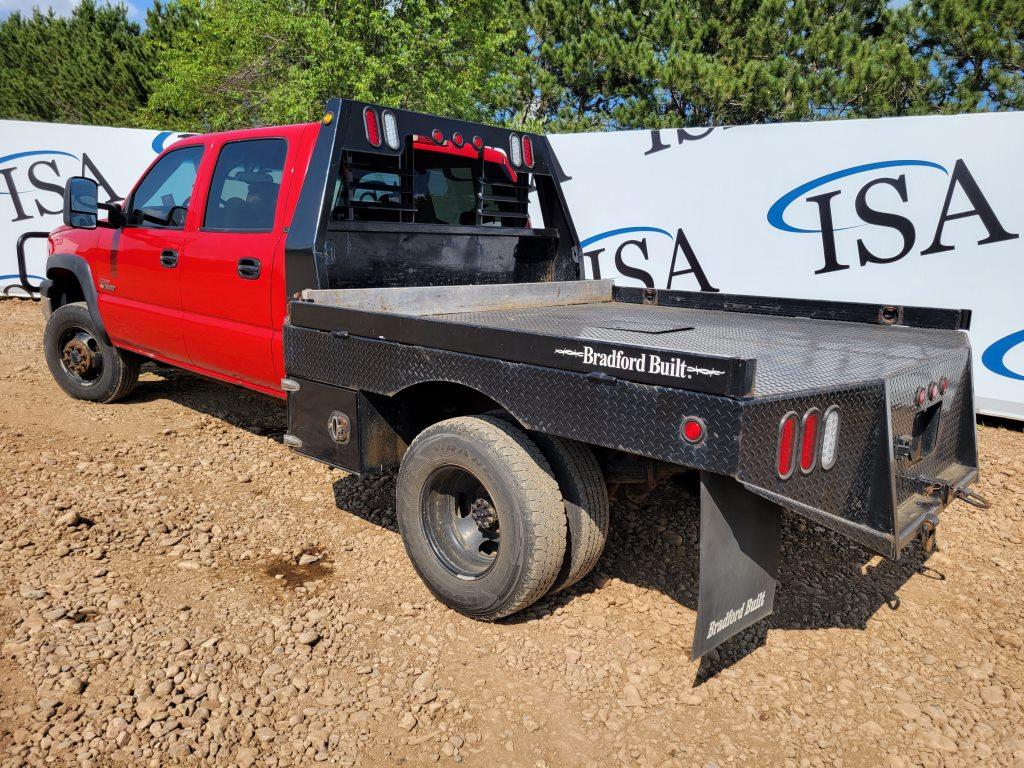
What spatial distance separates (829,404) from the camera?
2406mm

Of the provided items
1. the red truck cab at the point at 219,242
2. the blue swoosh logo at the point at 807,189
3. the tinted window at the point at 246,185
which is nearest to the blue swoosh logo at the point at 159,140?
the red truck cab at the point at 219,242

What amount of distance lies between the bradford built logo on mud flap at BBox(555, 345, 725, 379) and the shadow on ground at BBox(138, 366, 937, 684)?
1.26 m

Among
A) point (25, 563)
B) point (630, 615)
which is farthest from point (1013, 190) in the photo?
point (25, 563)

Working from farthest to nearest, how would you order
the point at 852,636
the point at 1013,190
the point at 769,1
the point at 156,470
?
the point at 769,1 → the point at 1013,190 → the point at 156,470 → the point at 852,636

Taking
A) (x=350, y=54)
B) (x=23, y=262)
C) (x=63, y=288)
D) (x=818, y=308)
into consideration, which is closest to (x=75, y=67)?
(x=350, y=54)

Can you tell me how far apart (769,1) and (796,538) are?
18.1 metres

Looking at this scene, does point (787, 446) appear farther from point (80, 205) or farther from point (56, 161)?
point (56, 161)

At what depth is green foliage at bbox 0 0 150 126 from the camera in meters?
25.6

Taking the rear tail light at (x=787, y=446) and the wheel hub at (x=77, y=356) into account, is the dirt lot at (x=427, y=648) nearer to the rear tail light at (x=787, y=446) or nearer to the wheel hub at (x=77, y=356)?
the rear tail light at (x=787, y=446)

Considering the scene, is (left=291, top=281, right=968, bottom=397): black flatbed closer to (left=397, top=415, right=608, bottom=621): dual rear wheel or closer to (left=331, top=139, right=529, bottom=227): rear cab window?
(left=397, top=415, right=608, bottom=621): dual rear wheel

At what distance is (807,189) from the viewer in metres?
7.13

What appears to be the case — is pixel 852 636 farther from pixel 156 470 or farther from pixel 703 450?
pixel 156 470

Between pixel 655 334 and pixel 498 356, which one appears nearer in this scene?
pixel 498 356

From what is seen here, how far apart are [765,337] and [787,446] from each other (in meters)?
1.36
